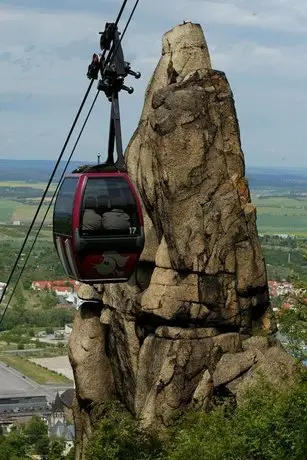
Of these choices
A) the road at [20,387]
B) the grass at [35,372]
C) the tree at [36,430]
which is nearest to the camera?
the tree at [36,430]

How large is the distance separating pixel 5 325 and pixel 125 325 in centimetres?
12693

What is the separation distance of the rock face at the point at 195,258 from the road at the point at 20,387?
76.3 metres

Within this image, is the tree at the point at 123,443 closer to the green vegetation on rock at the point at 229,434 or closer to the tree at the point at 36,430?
the green vegetation on rock at the point at 229,434

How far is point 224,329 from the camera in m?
26.2

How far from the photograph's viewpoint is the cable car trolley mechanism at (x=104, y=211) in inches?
641

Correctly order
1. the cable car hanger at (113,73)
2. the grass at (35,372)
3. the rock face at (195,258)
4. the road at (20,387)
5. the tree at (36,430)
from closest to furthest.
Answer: the cable car hanger at (113,73) < the rock face at (195,258) < the tree at (36,430) < the road at (20,387) < the grass at (35,372)

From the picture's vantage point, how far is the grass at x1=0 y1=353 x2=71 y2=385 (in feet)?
373

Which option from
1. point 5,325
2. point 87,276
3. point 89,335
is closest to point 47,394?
point 5,325

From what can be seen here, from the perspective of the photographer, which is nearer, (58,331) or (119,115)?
(119,115)

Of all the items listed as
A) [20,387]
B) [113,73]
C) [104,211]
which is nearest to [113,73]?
[113,73]

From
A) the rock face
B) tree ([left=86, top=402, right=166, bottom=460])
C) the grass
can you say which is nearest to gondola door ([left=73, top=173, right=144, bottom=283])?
tree ([left=86, top=402, right=166, bottom=460])

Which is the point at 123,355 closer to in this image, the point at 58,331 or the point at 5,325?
the point at 58,331

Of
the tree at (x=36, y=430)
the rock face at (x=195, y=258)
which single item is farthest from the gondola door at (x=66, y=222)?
the tree at (x=36, y=430)

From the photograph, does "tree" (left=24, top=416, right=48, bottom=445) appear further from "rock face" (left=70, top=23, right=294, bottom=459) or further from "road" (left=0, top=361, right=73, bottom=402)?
"rock face" (left=70, top=23, right=294, bottom=459)
